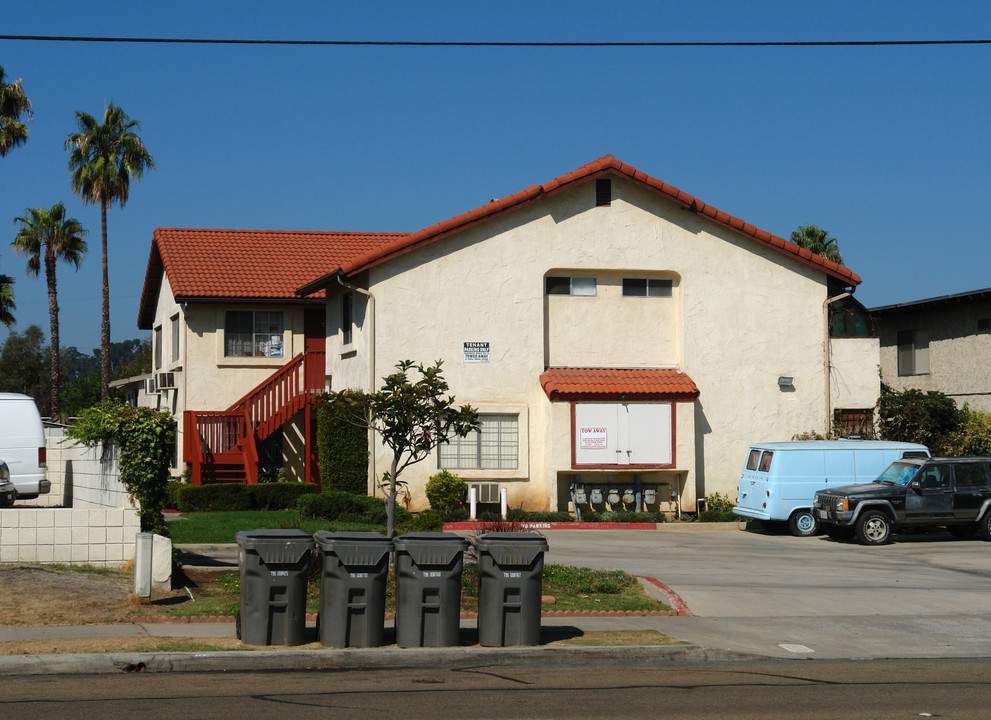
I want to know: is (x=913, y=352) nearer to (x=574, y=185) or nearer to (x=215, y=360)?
(x=574, y=185)

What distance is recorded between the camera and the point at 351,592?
1119 cm

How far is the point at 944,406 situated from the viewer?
2967 centimetres

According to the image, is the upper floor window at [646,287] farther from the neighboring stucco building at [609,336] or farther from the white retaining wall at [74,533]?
the white retaining wall at [74,533]

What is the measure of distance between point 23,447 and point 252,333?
13666mm

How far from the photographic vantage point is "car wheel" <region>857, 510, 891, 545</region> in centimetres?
2175

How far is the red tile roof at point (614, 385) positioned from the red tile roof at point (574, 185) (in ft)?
12.8

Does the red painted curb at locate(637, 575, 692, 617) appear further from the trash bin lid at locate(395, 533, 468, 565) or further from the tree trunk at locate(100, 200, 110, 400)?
the tree trunk at locate(100, 200, 110, 400)

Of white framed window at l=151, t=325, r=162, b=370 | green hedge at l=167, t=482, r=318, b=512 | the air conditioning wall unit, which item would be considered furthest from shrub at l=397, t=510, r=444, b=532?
white framed window at l=151, t=325, r=162, b=370

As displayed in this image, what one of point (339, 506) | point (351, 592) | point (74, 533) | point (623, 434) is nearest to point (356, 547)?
point (351, 592)

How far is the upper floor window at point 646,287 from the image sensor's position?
27.7 m

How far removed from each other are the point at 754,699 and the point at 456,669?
112 inches

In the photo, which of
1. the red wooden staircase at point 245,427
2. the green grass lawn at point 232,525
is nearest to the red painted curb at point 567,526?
the green grass lawn at point 232,525

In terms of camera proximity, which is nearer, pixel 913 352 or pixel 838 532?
pixel 838 532

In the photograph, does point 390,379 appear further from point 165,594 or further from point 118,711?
point 118,711
